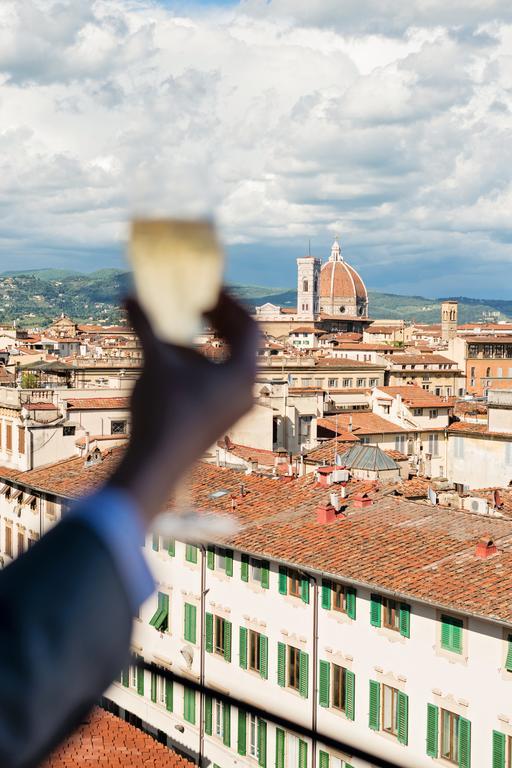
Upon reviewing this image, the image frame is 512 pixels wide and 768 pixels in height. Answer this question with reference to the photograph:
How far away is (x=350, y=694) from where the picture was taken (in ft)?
50.2

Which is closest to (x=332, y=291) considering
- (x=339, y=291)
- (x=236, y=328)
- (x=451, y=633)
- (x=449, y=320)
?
(x=339, y=291)

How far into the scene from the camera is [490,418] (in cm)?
3472

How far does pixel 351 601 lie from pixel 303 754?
2.47 meters

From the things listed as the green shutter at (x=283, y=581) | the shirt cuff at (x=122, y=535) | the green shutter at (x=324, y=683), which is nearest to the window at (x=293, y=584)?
the green shutter at (x=283, y=581)

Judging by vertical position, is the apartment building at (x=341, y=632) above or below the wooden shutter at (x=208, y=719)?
above

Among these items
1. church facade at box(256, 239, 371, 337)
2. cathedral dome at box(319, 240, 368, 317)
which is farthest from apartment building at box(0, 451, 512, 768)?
cathedral dome at box(319, 240, 368, 317)

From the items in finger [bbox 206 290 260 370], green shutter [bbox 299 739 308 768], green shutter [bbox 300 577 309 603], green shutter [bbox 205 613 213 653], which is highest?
finger [bbox 206 290 260 370]

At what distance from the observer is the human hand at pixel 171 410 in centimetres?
96

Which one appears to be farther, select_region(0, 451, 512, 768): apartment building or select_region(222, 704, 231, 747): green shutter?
select_region(222, 704, 231, 747): green shutter

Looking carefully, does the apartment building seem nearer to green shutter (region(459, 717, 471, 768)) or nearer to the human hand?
green shutter (region(459, 717, 471, 768))

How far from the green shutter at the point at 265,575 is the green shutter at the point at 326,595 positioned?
1298mm

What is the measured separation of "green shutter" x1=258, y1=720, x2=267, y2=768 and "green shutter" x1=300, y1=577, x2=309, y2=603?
2021 millimetres

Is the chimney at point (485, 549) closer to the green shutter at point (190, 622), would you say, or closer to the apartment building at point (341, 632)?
the apartment building at point (341, 632)

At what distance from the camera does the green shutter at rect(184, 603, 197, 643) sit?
18484 millimetres
